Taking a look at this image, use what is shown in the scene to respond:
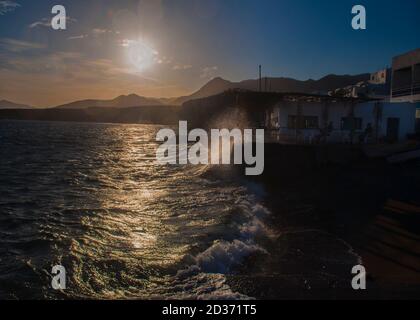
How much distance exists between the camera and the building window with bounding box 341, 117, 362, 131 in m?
29.2

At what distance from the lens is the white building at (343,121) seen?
27844mm

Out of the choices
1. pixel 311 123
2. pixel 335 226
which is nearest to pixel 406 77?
pixel 311 123

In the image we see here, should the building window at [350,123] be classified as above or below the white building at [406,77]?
below

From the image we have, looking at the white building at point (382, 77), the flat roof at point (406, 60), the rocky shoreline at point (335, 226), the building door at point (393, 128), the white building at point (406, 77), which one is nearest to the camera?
the rocky shoreline at point (335, 226)

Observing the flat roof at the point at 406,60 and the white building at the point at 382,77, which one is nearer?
the flat roof at the point at 406,60

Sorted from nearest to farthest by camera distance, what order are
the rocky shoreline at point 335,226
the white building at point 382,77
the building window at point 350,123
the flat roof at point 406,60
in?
1. the rocky shoreline at point 335,226
2. the building window at point 350,123
3. the flat roof at point 406,60
4. the white building at point 382,77

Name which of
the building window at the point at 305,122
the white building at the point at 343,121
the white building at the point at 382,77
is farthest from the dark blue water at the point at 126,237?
the white building at the point at 382,77

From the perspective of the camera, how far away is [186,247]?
10773mm

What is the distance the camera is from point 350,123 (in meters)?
29.2

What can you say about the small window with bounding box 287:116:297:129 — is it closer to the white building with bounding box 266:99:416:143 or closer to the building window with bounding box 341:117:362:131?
the white building with bounding box 266:99:416:143

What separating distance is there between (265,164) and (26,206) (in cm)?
1522

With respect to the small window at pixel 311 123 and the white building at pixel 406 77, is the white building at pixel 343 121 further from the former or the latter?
the white building at pixel 406 77
